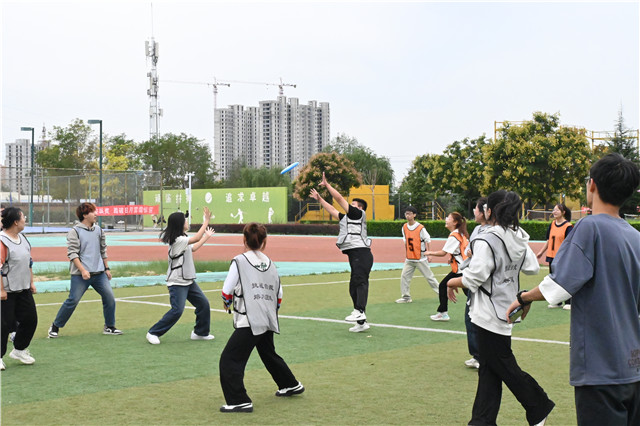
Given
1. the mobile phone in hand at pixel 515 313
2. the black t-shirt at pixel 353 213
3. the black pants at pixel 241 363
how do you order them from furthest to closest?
the black t-shirt at pixel 353 213, the black pants at pixel 241 363, the mobile phone in hand at pixel 515 313

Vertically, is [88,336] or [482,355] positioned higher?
[482,355]

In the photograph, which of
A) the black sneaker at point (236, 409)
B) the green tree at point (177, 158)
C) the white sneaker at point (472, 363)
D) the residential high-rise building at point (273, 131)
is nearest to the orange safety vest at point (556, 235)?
the white sneaker at point (472, 363)

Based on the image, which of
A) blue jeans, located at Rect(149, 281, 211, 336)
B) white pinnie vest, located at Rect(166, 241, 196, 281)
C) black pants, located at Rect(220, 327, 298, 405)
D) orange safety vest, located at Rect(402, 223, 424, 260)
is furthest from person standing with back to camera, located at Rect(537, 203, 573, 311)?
black pants, located at Rect(220, 327, 298, 405)

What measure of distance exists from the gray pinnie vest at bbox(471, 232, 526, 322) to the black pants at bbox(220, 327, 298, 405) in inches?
80.4

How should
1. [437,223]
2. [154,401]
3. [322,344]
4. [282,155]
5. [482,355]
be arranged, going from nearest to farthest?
1. [482,355]
2. [154,401]
3. [322,344]
4. [437,223]
5. [282,155]

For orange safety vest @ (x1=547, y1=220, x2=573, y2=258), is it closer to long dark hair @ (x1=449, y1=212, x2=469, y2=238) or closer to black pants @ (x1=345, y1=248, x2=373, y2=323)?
long dark hair @ (x1=449, y1=212, x2=469, y2=238)

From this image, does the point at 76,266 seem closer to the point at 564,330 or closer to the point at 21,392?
the point at 21,392

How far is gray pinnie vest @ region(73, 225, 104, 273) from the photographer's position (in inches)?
399

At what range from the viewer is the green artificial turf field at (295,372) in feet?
20.3

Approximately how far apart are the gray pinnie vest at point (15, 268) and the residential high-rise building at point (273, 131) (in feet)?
416

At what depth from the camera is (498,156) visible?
161 feet

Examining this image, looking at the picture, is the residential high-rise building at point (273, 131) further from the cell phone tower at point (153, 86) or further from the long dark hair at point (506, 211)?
the long dark hair at point (506, 211)

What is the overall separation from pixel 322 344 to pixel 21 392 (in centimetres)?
388

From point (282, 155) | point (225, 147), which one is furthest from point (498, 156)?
point (225, 147)
